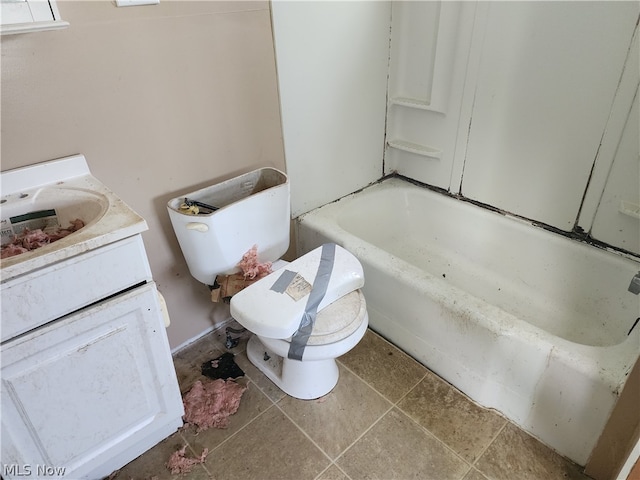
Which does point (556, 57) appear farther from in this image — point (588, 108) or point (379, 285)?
point (379, 285)

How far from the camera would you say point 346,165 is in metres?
2.17

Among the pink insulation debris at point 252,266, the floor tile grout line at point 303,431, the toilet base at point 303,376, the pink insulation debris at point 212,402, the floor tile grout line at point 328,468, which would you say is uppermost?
the pink insulation debris at point 252,266

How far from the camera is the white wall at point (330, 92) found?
1.73m

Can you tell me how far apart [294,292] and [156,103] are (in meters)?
0.78

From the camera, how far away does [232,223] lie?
5.05 ft

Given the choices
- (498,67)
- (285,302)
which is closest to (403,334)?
(285,302)

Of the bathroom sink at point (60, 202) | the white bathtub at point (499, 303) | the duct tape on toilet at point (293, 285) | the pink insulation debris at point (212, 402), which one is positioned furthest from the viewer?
→ the pink insulation debris at point (212, 402)

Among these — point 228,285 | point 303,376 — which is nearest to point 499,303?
point 303,376

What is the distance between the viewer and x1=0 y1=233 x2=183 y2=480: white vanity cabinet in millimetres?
1020

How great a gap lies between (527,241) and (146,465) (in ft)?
5.70

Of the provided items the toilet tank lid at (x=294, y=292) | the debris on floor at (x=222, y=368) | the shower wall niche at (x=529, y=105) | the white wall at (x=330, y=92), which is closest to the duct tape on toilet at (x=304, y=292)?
the toilet tank lid at (x=294, y=292)

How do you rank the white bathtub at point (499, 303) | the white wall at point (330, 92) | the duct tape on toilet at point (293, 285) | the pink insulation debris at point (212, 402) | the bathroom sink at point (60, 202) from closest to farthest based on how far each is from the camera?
the bathroom sink at point (60, 202) → the white bathtub at point (499, 303) → the duct tape on toilet at point (293, 285) → the pink insulation debris at point (212, 402) → the white wall at point (330, 92)

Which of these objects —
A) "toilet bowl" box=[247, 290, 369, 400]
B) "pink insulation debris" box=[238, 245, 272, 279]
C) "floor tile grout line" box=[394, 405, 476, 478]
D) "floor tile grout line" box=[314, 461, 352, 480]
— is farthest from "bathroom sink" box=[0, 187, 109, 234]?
"floor tile grout line" box=[394, 405, 476, 478]

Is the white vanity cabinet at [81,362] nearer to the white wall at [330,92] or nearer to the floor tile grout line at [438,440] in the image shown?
the floor tile grout line at [438,440]
